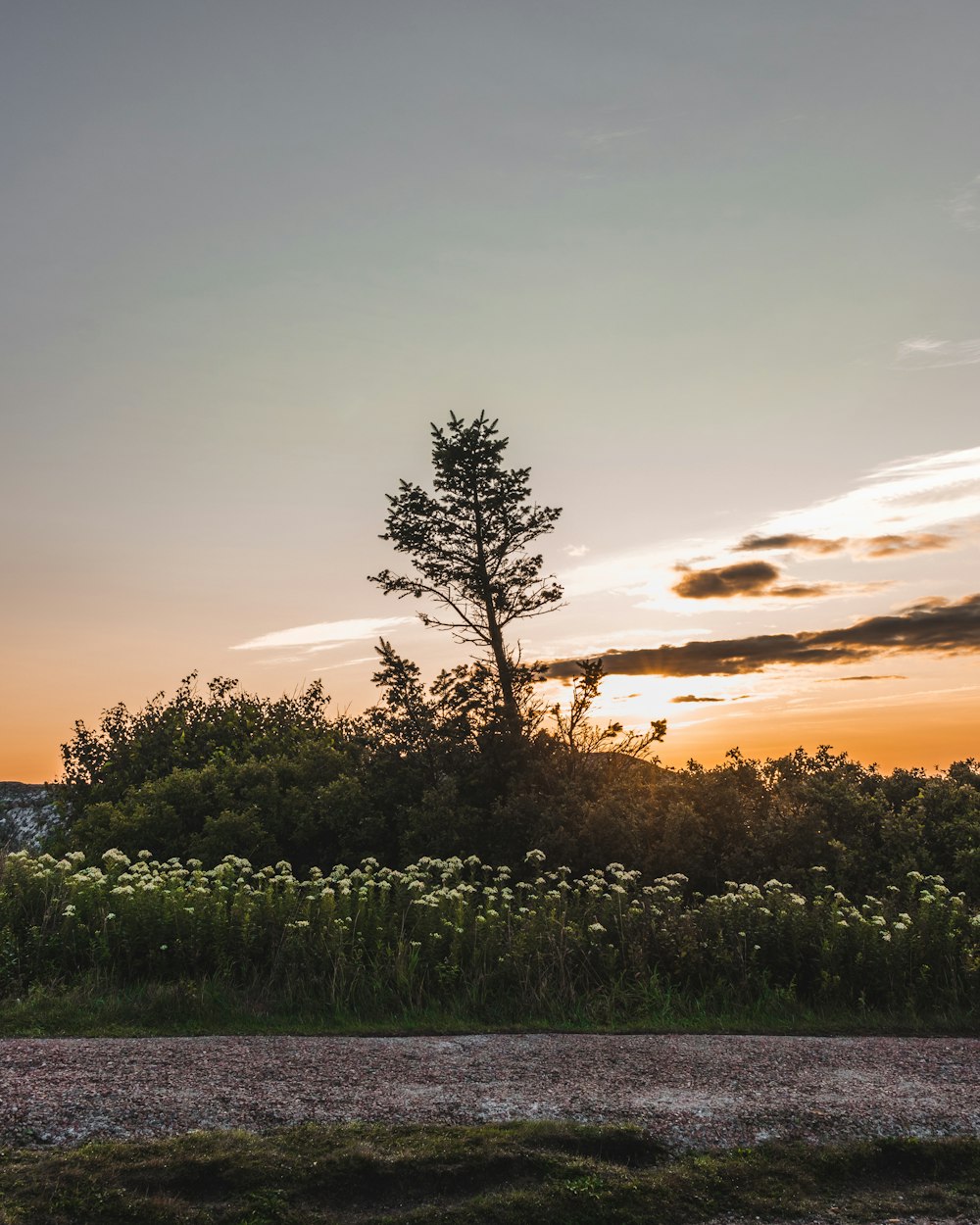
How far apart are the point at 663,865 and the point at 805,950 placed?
416 cm

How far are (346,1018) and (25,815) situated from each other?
16.9 meters

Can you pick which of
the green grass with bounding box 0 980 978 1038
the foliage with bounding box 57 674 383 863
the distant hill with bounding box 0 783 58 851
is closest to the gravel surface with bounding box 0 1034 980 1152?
the green grass with bounding box 0 980 978 1038

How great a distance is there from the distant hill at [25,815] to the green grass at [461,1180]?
16351 millimetres

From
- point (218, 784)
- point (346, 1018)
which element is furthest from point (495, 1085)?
point (218, 784)

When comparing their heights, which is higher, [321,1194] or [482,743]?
[482,743]

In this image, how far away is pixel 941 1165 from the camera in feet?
18.9

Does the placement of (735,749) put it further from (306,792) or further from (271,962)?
(271,962)

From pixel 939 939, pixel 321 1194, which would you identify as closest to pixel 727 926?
pixel 939 939

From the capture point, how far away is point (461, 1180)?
211 inches

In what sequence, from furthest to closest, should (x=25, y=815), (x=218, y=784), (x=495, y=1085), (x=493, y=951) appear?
1. (x=25, y=815)
2. (x=218, y=784)
3. (x=493, y=951)
4. (x=495, y=1085)

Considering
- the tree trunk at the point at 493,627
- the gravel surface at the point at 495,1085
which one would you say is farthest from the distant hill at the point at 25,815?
the gravel surface at the point at 495,1085

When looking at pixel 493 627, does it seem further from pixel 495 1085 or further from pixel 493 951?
pixel 495 1085

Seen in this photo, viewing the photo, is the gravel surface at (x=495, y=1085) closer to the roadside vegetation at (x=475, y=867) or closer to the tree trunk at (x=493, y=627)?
the roadside vegetation at (x=475, y=867)

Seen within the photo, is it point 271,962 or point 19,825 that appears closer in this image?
point 271,962
